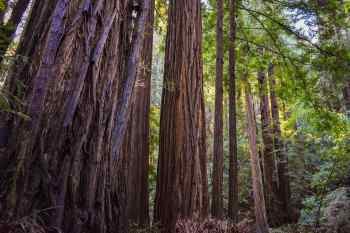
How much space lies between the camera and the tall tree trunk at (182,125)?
3859mm

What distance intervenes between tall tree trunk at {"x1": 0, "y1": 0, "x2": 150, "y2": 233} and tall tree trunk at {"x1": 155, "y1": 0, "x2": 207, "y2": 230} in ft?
5.93

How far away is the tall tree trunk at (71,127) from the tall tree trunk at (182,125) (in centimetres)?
181

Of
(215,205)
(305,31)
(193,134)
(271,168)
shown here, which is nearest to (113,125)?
(193,134)

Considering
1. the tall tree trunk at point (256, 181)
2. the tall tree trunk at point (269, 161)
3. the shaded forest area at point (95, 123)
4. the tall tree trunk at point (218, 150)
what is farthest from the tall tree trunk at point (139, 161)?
the tall tree trunk at point (269, 161)

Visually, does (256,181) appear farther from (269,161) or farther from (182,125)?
(182,125)

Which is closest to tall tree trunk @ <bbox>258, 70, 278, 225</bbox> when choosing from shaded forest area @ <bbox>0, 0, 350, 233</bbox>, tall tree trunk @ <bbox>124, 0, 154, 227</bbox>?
shaded forest area @ <bbox>0, 0, 350, 233</bbox>

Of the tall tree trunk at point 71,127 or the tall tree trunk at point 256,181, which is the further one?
the tall tree trunk at point 256,181

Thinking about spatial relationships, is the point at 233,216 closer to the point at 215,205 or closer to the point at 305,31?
the point at 215,205

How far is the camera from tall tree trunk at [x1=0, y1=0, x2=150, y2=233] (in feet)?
5.28

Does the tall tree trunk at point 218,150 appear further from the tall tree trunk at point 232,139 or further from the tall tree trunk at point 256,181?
the tall tree trunk at point 256,181

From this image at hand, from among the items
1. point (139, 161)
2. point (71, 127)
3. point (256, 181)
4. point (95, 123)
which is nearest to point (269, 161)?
point (256, 181)

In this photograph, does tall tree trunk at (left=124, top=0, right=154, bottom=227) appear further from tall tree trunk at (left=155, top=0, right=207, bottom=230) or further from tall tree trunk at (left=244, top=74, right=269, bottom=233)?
tall tree trunk at (left=244, top=74, right=269, bottom=233)

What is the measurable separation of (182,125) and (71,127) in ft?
8.05

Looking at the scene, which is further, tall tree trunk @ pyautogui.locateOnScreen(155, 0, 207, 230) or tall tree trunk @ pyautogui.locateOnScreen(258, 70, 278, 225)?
tall tree trunk @ pyautogui.locateOnScreen(258, 70, 278, 225)
